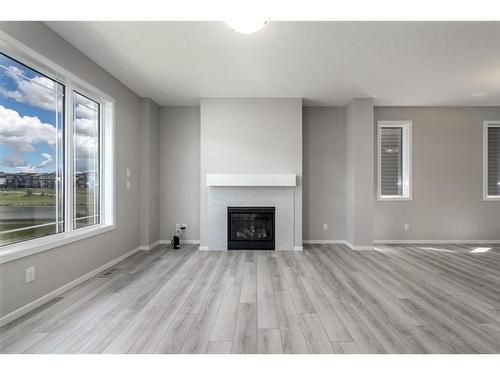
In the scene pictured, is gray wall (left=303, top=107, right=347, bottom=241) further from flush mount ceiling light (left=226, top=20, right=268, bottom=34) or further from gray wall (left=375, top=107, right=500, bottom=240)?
flush mount ceiling light (left=226, top=20, right=268, bottom=34)

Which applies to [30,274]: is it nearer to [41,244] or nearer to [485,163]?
[41,244]

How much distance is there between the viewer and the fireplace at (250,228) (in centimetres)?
500

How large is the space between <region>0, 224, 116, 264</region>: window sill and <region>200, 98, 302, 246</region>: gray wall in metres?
2.05

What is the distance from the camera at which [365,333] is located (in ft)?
6.91

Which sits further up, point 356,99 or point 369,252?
point 356,99

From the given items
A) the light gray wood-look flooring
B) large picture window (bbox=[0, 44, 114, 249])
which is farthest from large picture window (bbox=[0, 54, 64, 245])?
the light gray wood-look flooring

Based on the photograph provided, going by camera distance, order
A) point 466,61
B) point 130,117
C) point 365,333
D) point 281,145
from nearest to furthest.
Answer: point 365,333 < point 466,61 < point 130,117 < point 281,145

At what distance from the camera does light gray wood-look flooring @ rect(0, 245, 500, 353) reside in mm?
1954

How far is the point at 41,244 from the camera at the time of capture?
2627 mm

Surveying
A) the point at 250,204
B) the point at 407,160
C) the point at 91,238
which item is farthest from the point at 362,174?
the point at 91,238
